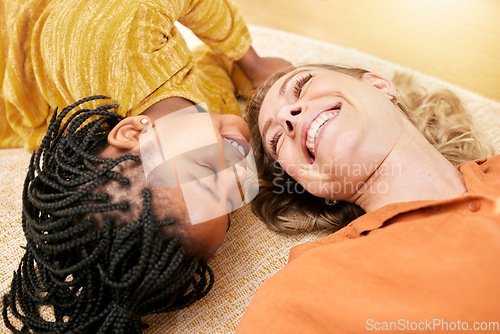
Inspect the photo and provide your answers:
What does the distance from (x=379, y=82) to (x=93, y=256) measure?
0.80 metres

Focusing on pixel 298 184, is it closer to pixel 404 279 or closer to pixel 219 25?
pixel 404 279

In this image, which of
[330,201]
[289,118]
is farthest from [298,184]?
[289,118]

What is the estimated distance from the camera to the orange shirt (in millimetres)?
714

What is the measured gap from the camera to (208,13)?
1.28 metres

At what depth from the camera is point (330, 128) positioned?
869mm

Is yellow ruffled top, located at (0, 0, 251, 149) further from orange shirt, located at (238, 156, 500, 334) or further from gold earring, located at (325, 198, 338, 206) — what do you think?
orange shirt, located at (238, 156, 500, 334)

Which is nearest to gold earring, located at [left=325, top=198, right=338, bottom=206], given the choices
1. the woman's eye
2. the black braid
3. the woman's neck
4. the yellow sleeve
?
the woman's neck

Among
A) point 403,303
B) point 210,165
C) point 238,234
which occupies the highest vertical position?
point 210,165

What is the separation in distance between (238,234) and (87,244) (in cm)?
41

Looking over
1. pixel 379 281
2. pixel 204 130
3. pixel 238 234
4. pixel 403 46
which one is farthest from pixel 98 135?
pixel 403 46

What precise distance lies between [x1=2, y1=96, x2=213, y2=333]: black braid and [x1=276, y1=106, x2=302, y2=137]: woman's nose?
1.13 ft

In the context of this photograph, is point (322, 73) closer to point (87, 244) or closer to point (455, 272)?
point (455, 272)

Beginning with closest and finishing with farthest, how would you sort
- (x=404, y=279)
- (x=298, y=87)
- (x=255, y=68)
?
(x=404, y=279) → (x=298, y=87) → (x=255, y=68)

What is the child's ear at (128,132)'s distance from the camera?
0.88m
